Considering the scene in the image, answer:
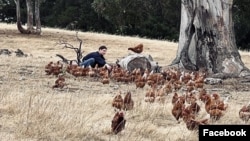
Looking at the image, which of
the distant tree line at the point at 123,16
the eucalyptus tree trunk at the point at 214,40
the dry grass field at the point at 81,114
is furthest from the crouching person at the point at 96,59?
the distant tree line at the point at 123,16

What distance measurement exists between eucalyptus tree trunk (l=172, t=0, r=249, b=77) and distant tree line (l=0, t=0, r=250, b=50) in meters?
14.9

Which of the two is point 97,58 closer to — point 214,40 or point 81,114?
point 214,40

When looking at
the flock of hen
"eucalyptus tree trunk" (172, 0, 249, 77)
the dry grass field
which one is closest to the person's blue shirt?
the flock of hen

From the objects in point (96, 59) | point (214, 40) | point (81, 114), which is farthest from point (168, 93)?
point (214, 40)

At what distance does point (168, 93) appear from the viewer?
8945 millimetres

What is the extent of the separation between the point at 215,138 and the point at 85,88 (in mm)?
5341

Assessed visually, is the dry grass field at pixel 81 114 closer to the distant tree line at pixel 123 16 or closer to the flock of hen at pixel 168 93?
the flock of hen at pixel 168 93

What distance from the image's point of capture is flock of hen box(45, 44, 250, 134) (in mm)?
6158

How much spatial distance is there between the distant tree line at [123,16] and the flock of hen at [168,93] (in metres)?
17.6

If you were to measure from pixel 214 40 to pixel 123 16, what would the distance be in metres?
18.6

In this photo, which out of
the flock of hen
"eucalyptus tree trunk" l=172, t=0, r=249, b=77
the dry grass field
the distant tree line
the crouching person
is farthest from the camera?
the distant tree line

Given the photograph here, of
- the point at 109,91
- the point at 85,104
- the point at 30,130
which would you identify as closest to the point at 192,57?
the point at 109,91

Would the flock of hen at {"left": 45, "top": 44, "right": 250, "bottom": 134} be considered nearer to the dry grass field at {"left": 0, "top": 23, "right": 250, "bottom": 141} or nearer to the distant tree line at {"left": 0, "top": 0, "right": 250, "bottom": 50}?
the dry grass field at {"left": 0, "top": 23, "right": 250, "bottom": 141}

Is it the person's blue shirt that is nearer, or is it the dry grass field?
the dry grass field
